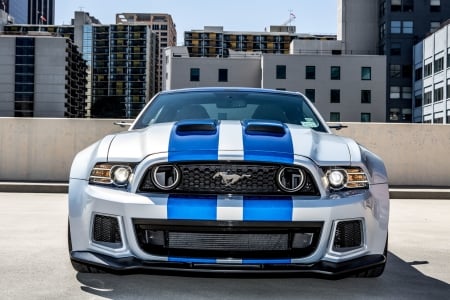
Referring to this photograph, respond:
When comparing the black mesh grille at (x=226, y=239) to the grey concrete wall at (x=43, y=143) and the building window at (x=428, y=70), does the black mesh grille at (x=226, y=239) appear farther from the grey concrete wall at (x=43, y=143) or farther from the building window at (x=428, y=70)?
the building window at (x=428, y=70)

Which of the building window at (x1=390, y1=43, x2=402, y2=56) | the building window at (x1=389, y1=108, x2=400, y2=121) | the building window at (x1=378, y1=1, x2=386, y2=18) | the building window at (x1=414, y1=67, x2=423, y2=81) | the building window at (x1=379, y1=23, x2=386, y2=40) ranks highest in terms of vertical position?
the building window at (x1=378, y1=1, x2=386, y2=18)

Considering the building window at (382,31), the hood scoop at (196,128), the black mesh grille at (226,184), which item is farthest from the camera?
the building window at (382,31)

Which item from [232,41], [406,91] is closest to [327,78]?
[406,91]

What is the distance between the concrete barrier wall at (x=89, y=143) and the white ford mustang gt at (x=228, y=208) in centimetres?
907

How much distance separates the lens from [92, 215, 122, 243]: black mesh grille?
10.2 feet

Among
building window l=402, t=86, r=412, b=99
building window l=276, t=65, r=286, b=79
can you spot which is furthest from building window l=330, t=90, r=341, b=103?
building window l=402, t=86, r=412, b=99

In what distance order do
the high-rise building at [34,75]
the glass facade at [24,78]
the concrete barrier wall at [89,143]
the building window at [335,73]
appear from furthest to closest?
the high-rise building at [34,75], the glass facade at [24,78], the building window at [335,73], the concrete barrier wall at [89,143]

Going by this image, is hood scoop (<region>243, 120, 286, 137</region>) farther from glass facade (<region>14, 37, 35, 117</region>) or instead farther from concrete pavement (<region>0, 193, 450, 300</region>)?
glass facade (<region>14, 37, 35, 117</region>)

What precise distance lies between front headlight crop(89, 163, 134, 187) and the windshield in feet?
3.95

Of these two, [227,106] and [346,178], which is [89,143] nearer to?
[227,106]

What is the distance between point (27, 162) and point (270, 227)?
34.2 feet

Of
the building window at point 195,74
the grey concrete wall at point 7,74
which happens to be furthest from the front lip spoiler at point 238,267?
the grey concrete wall at point 7,74

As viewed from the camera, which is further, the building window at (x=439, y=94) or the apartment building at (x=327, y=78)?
the apartment building at (x=327, y=78)

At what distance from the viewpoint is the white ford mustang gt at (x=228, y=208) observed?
3.00 metres
